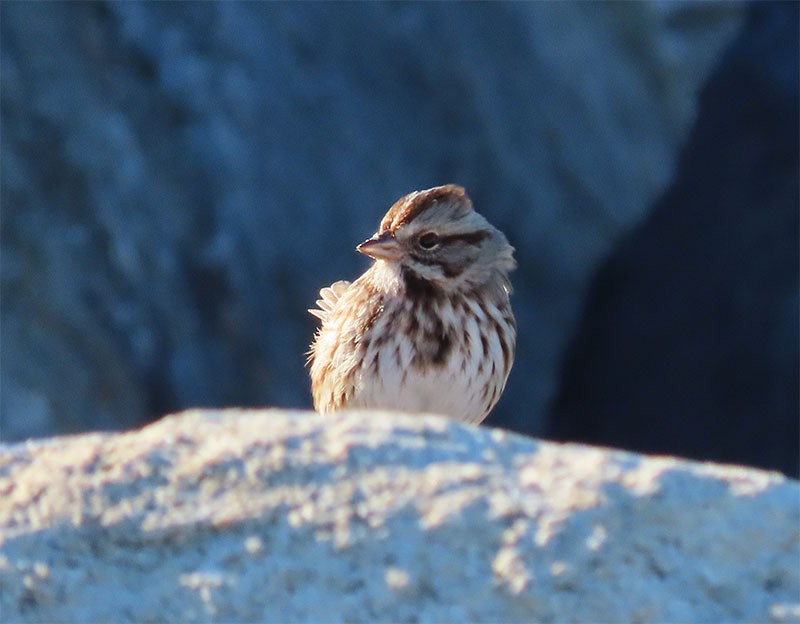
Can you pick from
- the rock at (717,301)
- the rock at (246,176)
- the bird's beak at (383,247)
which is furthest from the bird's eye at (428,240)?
the rock at (717,301)

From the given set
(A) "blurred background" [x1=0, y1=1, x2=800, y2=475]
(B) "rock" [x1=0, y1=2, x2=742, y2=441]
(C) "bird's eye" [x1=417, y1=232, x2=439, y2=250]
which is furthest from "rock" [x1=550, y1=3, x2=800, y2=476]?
(C) "bird's eye" [x1=417, y1=232, x2=439, y2=250]

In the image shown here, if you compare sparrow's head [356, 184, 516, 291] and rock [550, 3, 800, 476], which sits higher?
sparrow's head [356, 184, 516, 291]

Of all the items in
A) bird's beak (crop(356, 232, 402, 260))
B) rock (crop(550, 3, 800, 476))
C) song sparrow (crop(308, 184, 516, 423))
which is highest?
bird's beak (crop(356, 232, 402, 260))

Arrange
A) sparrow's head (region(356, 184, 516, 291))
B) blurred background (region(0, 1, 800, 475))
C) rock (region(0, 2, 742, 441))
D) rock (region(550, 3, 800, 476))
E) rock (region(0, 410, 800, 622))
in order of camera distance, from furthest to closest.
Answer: rock (region(550, 3, 800, 476))
blurred background (region(0, 1, 800, 475))
rock (region(0, 2, 742, 441))
sparrow's head (region(356, 184, 516, 291))
rock (region(0, 410, 800, 622))

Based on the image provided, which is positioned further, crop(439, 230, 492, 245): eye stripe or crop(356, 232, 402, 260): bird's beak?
crop(439, 230, 492, 245): eye stripe

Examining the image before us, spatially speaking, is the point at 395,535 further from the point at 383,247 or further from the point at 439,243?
the point at 439,243

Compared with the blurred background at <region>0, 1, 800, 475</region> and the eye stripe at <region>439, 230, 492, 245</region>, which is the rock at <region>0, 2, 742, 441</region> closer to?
the blurred background at <region>0, 1, 800, 475</region>

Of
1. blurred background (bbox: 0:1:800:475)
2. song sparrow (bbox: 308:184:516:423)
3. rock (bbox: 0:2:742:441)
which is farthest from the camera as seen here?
blurred background (bbox: 0:1:800:475)
